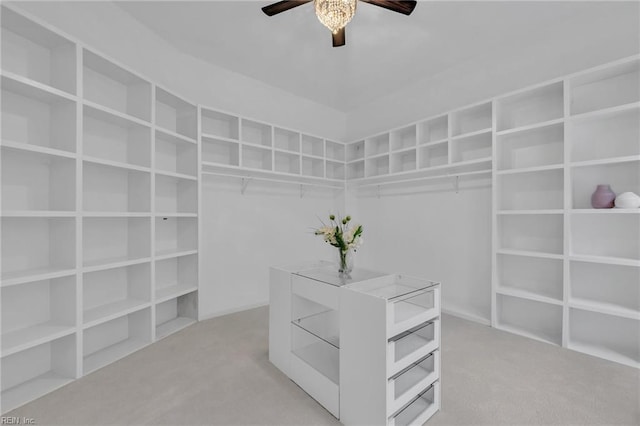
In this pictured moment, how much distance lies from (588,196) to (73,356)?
430cm

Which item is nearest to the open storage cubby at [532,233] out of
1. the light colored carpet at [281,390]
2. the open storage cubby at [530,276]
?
the open storage cubby at [530,276]

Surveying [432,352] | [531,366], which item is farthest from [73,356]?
[531,366]

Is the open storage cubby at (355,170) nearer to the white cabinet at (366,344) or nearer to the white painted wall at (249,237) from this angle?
the white painted wall at (249,237)

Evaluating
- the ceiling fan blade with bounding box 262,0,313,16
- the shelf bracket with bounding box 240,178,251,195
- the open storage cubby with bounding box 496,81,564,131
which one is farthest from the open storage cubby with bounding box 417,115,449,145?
the shelf bracket with bounding box 240,178,251,195

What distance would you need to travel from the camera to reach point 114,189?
251 cm

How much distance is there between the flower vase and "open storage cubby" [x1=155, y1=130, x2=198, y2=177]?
198 cm

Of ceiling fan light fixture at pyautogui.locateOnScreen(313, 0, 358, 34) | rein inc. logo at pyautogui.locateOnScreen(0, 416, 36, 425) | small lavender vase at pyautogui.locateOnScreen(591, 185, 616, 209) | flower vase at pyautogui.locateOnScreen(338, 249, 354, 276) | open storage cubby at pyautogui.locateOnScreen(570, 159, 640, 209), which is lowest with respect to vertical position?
rein inc. logo at pyautogui.locateOnScreen(0, 416, 36, 425)

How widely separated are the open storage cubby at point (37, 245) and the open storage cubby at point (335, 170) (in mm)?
3275

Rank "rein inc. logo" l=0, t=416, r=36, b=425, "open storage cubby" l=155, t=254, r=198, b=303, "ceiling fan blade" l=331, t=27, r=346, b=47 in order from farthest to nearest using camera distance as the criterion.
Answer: "open storage cubby" l=155, t=254, r=198, b=303, "ceiling fan blade" l=331, t=27, r=346, b=47, "rein inc. logo" l=0, t=416, r=36, b=425

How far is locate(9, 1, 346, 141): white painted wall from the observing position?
7.22 ft

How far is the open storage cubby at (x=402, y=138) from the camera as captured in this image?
376 cm

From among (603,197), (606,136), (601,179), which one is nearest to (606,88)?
(606,136)

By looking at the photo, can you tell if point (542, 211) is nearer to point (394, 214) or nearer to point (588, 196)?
point (588, 196)

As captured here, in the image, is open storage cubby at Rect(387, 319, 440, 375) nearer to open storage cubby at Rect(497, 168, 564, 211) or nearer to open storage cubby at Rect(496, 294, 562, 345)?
open storage cubby at Rect(496, 294, 562, 345)
